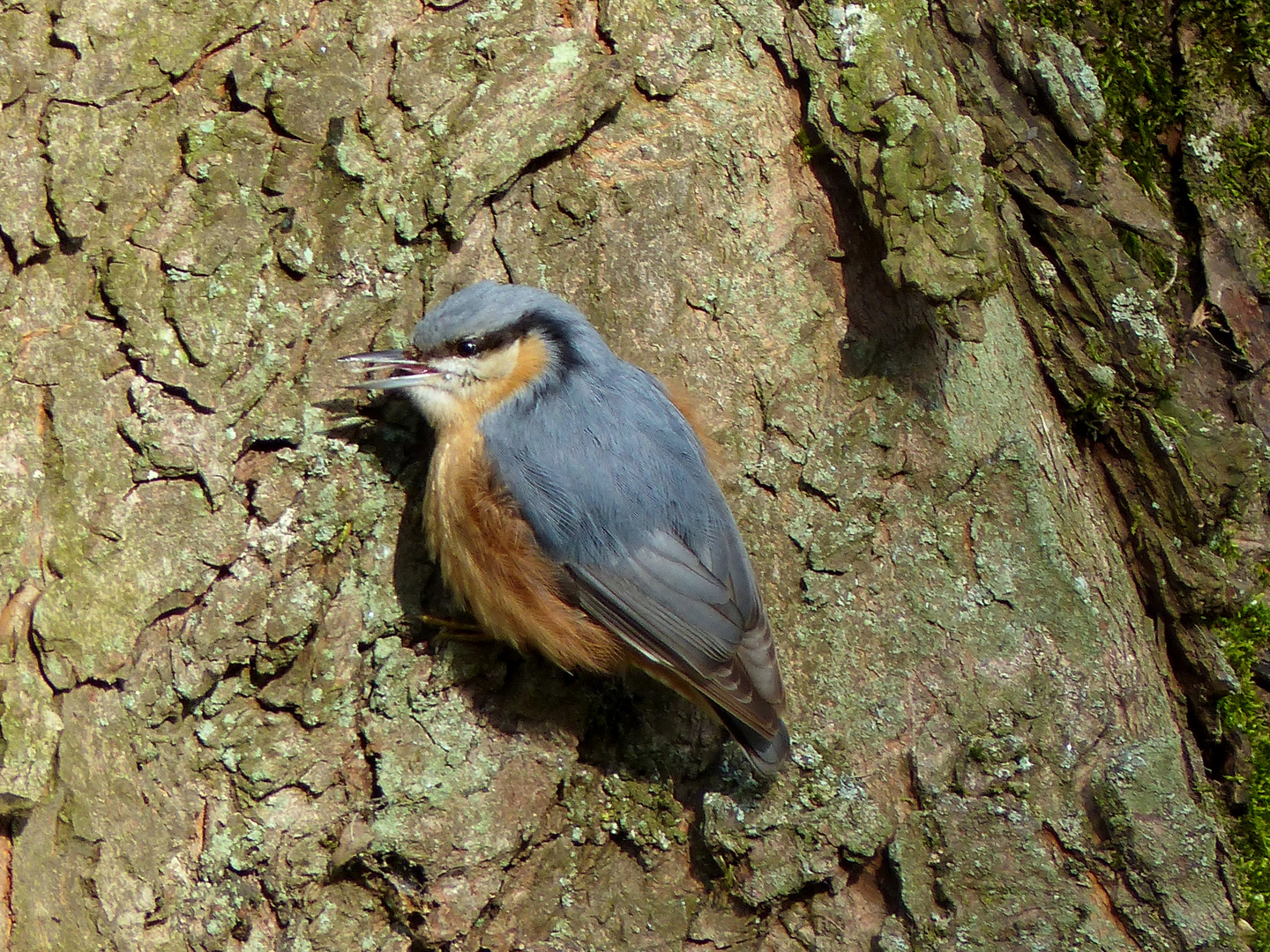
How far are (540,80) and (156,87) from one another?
75 centimetres

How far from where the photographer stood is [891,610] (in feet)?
7.80

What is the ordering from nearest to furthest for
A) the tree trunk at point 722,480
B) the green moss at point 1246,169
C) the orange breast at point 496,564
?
1. the tree trunk at point 722,480
2. the orange breast at point 496,564
3. the green moss at point 1246,169

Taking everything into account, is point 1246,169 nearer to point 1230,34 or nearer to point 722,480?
point 1230,34

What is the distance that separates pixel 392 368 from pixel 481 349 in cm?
19

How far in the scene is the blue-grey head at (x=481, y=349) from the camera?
93.1 inches

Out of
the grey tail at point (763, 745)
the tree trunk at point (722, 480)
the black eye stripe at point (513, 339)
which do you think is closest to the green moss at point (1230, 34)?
the tree trunk at point (722, 480)

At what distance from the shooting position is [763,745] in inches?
89.7

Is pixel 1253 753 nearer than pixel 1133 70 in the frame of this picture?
Yes

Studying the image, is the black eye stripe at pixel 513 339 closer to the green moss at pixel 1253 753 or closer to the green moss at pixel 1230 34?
the green moss at pixel 1253 753

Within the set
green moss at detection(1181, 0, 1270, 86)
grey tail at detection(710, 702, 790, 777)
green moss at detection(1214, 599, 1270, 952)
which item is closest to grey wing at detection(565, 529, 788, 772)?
grey tail at detection(710, 702, 790, 777)

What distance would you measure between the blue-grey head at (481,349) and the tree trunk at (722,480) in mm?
71

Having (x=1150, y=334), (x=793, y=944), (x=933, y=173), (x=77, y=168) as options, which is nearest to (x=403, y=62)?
(x=77, y=168)

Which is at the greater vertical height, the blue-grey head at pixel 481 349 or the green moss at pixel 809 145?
the green moss at pixel 809 145

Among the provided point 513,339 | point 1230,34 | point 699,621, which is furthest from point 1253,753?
point 513,339
